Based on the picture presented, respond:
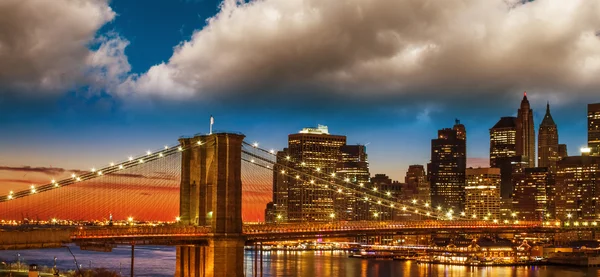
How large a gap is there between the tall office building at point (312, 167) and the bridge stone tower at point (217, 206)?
3830 inches

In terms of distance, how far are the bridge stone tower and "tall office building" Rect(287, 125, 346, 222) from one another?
97.3 m

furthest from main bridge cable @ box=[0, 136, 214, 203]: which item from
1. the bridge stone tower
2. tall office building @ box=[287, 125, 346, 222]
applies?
tall office building @ box=[287, 125, 346, 222]

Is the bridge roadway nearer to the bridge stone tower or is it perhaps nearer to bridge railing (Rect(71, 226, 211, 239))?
bridge railing (Rect(71, 226, 211, 239))

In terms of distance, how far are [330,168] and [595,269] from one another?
61.1 metres

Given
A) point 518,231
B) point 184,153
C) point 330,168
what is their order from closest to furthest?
point 184,153, point 518,231, point 330,168

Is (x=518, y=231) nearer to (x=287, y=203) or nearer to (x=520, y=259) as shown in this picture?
(x=520, y=259)

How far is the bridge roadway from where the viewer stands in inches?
2158

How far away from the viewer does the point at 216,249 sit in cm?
6291

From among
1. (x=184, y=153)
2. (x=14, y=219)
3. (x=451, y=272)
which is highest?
(x=184, y=153)

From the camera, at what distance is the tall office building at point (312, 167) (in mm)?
171500

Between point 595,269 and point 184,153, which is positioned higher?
point 184,153

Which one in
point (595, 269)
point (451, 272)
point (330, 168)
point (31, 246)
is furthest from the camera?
point (330, 168)

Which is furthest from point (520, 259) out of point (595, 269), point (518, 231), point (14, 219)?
point (14, 219)

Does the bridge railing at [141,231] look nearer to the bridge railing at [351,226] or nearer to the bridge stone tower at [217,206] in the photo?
the bridge stone tower at [217,206]
